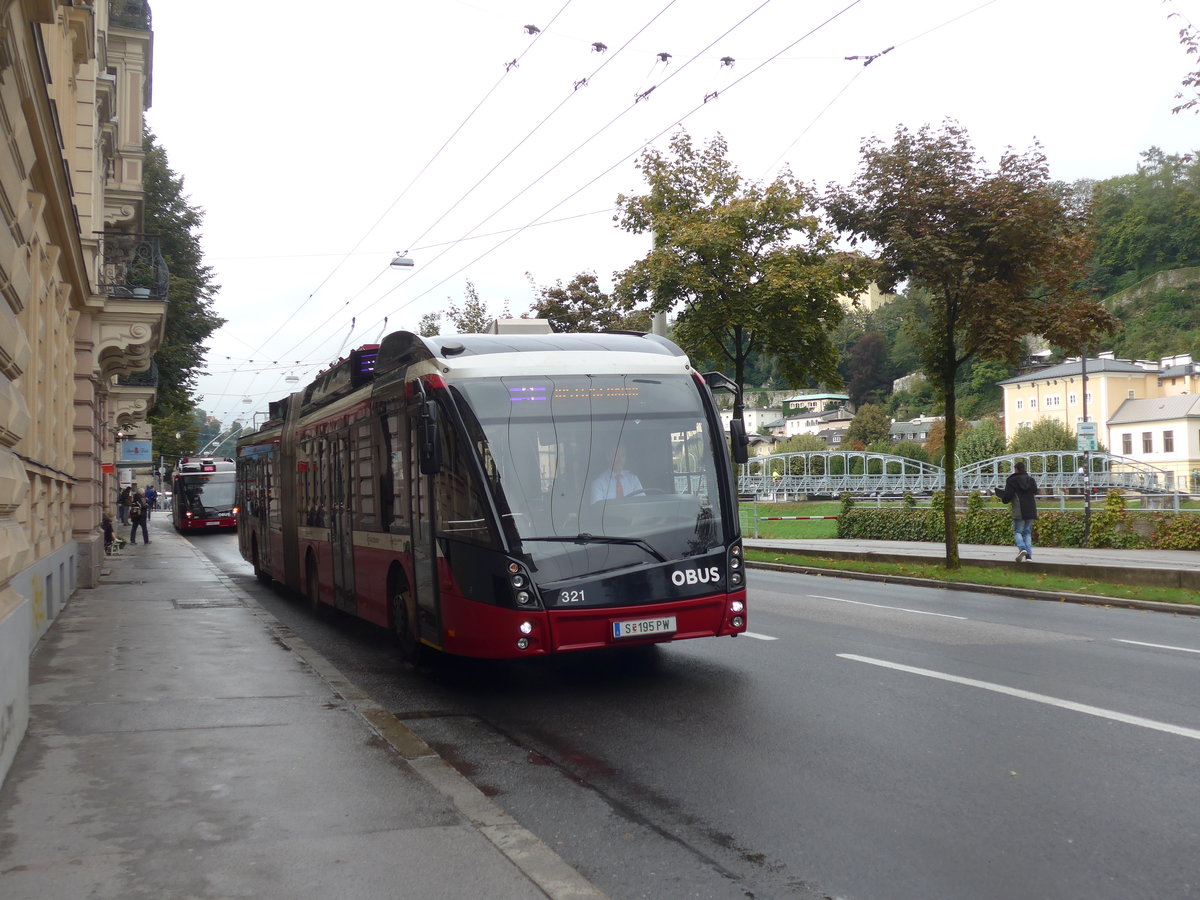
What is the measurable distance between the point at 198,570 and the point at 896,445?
121 metres

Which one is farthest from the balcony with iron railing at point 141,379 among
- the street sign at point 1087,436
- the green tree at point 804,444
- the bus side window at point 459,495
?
the green tree at point 804,444

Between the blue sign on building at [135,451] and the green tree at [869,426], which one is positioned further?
the green tree at [869,426]

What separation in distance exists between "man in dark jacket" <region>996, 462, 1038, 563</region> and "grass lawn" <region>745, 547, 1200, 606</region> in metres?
0.87

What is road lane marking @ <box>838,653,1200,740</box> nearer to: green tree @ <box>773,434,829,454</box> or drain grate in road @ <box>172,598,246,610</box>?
drain grate in road @ <box>172,598,246,610</box>

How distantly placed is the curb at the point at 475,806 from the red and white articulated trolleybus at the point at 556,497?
0.86 metres

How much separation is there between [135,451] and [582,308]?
59.7 feet

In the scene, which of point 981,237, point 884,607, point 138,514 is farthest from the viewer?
point 138,514

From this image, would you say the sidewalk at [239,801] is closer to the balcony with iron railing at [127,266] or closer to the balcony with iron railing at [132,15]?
the balcony with iron railing at [127,266]

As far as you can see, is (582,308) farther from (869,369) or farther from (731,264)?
(869,369)

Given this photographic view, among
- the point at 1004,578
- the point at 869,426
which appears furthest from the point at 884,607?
the point at 869,426

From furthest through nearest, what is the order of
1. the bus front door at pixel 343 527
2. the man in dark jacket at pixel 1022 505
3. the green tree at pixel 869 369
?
the green tree at pixel 869 369
the man in dark jacket at pixel 1022 505
the bus front door at pixel 343 527

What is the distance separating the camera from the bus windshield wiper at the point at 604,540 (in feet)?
28.4

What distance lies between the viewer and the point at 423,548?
380 inches

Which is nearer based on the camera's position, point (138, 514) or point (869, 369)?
point (138, 514)
